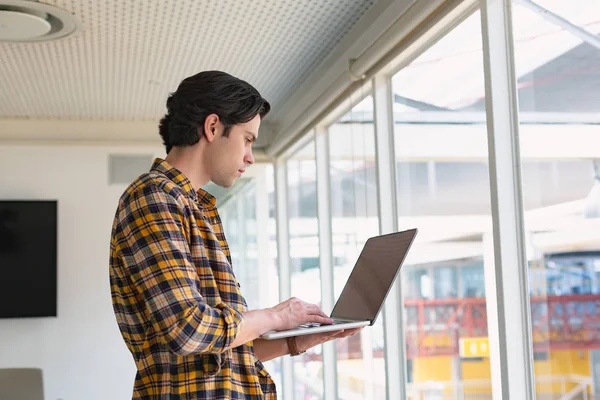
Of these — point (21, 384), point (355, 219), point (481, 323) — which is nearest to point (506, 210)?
point (481, 323)

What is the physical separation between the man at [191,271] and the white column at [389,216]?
1969 millimetres

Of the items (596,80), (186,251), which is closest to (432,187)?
(596,80)

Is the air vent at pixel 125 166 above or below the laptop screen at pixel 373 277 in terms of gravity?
above

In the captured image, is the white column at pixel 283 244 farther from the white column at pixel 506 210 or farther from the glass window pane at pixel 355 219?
the white column at pixel 506 210

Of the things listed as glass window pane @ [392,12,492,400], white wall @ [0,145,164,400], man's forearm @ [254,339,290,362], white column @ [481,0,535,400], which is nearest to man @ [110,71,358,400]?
man's forearm @ [254,339,290,362]

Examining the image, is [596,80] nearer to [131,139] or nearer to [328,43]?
[328,43]

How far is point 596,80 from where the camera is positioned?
6.36ft

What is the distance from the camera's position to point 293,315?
4.32ft

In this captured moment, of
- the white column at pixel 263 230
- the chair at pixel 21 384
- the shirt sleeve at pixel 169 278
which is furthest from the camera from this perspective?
the white column at pixel 263 230

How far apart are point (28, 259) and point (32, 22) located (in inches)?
92.9

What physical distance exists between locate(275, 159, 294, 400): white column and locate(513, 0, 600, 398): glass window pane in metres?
3.36

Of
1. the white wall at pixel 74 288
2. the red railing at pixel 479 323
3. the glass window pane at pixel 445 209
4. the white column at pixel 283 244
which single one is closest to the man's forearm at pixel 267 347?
the red railing at pixel 479 323

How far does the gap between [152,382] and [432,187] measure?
6.15ft

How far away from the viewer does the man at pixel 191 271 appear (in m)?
1.19
